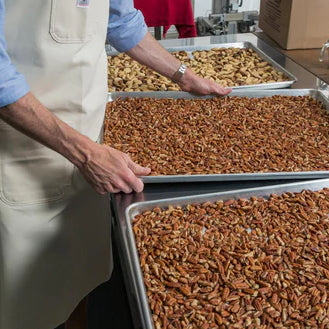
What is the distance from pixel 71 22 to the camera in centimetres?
112

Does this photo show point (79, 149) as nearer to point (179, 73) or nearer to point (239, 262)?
point (239, 262)

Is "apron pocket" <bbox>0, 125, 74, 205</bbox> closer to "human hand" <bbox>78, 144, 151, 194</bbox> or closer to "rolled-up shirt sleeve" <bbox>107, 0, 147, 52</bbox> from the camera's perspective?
"human hand" <bbox>78, 144, 151, 194</bbox>

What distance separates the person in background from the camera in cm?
104

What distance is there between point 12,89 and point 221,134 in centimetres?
69

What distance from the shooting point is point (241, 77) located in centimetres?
189

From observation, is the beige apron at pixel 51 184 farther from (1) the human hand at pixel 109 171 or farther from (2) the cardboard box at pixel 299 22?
(2) the cardboard box at pixel 299 22

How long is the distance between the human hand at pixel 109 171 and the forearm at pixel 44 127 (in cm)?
2

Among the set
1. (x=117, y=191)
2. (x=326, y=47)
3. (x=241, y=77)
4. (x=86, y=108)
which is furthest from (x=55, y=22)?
(x=326, y=47)

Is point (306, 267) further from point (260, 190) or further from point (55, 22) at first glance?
point (55, 22)

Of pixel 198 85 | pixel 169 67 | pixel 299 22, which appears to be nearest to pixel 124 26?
pixel 169 67

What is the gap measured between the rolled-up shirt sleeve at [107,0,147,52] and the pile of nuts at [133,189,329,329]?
0.72m

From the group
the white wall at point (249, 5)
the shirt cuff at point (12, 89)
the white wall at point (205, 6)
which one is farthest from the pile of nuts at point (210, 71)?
the white wall at point (249, 5)

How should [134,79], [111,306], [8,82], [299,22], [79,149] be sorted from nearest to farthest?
[8,82] < [79,149] < [134,79] < [111,306] < [299,22]

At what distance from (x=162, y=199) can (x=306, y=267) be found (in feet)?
1.20
